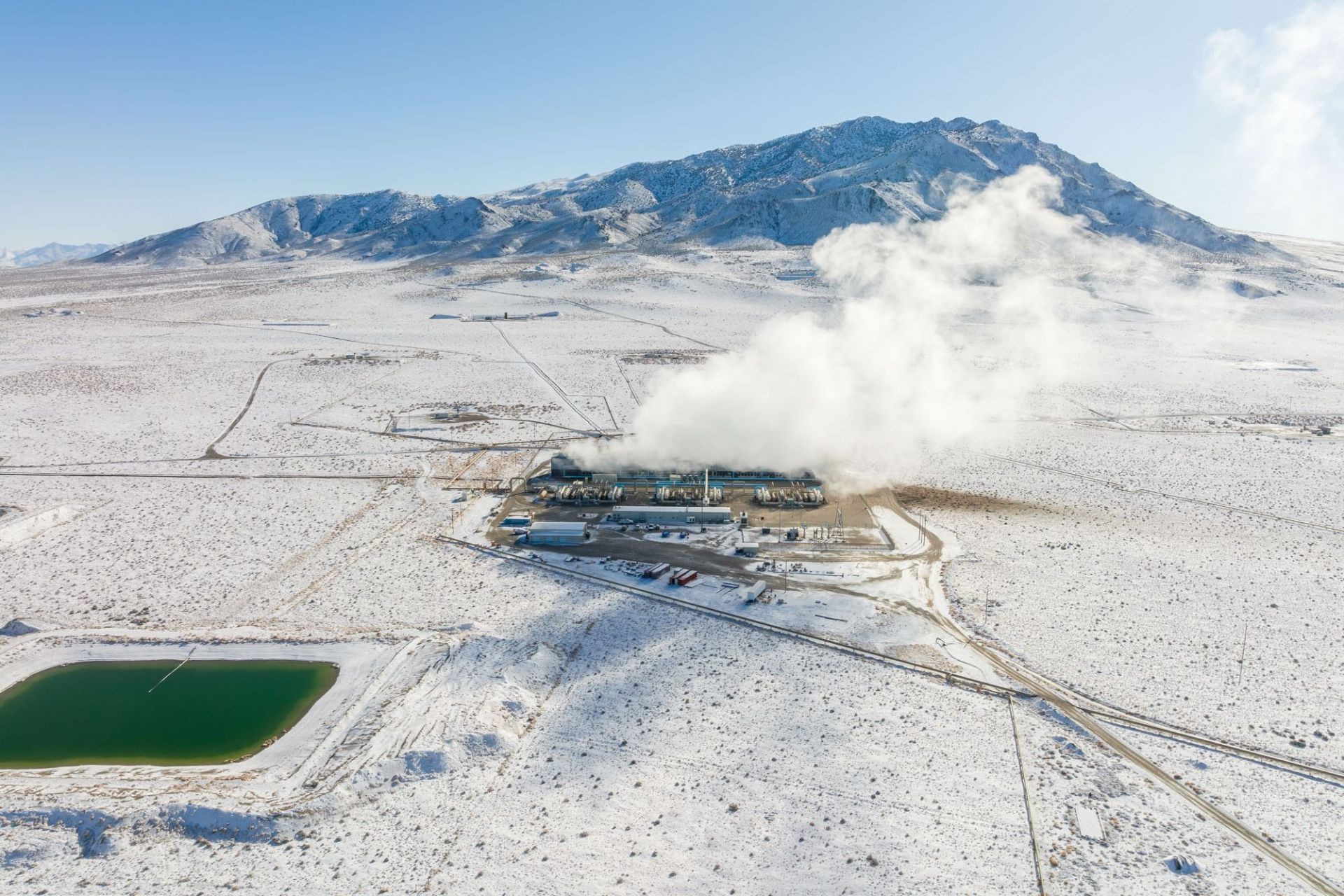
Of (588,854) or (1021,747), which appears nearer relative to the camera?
(588,854)

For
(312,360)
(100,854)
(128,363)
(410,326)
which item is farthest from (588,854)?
(410,326)

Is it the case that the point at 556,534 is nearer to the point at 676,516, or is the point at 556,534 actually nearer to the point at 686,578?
the point at 676,516

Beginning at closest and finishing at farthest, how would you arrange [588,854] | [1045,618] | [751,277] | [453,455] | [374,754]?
[588,854], [374,754], [1045,618], [453,455], [751,277]

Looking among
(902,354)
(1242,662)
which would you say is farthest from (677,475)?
A: (902,354)

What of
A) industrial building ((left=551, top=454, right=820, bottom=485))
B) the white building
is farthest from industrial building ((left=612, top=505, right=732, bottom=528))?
industrial building ((left=551, top=454, right=820, bottom=485))

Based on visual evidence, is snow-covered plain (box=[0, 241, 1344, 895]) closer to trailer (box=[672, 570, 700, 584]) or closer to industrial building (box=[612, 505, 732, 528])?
trailer (box=[672, 570, 700, 584])

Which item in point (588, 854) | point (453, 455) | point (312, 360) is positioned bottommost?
point (588, 854)

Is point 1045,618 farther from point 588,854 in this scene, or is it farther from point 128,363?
point 128,363

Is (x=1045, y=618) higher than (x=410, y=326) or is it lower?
lower
